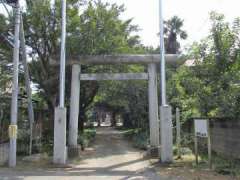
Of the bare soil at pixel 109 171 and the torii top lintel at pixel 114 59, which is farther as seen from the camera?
the torii top lintel at pixel 114 59

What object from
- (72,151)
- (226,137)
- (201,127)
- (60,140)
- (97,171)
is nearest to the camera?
(97,171)

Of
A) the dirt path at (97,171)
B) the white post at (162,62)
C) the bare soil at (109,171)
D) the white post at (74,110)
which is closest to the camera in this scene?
the bare soil at (109,171)

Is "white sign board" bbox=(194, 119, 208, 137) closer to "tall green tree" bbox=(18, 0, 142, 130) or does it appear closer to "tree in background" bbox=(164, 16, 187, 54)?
"tall green tree" bbox=(18, 0, 142, 130)

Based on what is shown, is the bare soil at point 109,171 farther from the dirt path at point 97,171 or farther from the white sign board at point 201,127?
the white sign board at point 201,127

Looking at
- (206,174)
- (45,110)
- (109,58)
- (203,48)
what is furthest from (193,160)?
(45,110)

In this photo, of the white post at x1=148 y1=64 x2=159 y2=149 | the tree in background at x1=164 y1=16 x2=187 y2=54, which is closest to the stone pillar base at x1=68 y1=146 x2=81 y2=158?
the white post at x1=148 y1=64 x2=159 y2=149

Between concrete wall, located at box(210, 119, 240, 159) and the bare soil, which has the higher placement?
concrete wall, located at box(210, 119, 240, 159)

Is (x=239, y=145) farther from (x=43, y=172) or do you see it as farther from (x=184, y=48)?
(x=43, y=172)

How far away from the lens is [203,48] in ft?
50.2

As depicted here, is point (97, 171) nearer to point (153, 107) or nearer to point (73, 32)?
point (153, 107)

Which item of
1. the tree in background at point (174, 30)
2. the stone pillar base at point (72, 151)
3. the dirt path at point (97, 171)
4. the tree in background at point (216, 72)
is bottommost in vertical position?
the dirt path at point (97, 171)

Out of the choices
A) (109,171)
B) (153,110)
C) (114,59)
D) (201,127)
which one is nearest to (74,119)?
(114,59)

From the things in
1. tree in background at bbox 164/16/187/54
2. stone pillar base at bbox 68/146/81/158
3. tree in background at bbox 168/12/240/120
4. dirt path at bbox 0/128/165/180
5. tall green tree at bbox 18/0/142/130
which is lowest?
dirt path at bbox 0/128/165/180

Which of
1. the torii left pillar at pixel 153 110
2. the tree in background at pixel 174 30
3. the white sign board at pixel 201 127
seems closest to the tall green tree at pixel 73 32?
the torii left pillar at pixel 153 110
